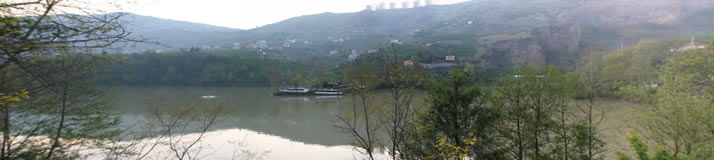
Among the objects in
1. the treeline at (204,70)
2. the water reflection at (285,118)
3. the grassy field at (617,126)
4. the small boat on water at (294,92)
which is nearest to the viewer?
the grassy field at (617,126)

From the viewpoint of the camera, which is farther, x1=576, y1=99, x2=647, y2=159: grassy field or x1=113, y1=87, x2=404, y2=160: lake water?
x1=113, y1=87, x2=404, y2=160: lake water

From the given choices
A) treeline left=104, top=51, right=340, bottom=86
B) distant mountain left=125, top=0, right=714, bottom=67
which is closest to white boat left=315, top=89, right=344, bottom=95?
distant mountain left=125, top=0, right=714, bottom=67

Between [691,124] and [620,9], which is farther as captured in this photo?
[620,9]

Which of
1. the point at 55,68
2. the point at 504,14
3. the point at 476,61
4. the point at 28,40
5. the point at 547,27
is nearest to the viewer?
the point at 28,40

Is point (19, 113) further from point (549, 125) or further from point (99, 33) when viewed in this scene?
point (549, 125)

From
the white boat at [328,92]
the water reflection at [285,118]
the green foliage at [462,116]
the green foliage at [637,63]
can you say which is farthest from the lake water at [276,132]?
the green foliage at [637,63]

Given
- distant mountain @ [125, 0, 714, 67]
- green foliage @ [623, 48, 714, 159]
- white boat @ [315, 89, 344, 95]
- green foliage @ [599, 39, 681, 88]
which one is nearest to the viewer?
green foliage @ [623, 48, 714, 159]

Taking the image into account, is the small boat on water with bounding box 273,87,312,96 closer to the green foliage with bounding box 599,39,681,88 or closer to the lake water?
the lake water

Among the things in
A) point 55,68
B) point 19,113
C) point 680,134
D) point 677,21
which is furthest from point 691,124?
point 677,21

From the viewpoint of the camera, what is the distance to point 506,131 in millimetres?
6305

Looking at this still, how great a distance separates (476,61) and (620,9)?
4665cm

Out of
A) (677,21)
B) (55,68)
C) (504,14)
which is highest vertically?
(504,14)

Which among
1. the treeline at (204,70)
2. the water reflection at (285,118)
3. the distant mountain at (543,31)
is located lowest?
the water reflection at (285,118)

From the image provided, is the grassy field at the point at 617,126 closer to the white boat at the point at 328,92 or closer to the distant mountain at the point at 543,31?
the distant mountain at the point at 543,31
